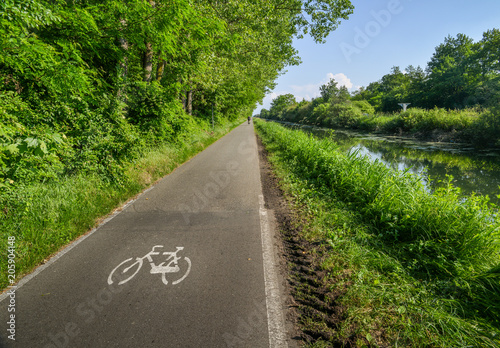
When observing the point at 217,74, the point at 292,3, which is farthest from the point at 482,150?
the point at 217,74

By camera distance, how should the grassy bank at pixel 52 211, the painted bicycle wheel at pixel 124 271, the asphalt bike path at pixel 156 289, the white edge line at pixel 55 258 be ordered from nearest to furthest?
the asphalt bike path at pixel 156 289 < the white edge line at pixel 55 258 < the painted bicycle wheel at pixel 124 271 < the grassy bank at pixel 52 211

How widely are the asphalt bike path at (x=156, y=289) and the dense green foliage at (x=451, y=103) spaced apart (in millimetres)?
19481

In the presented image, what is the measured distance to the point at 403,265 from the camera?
301 cm

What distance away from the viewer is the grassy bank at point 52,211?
9.82 feet

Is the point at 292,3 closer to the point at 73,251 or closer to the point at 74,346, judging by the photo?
the point at 73,251

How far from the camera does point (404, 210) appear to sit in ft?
12.2

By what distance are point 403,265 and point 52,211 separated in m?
5.54

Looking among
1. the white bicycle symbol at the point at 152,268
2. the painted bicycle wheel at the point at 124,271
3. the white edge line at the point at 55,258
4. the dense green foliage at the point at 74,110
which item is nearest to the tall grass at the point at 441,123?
the dense green foliage at the point at 74,110

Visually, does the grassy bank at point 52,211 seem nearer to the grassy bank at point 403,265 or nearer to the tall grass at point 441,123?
the grassy bank at point 403,265

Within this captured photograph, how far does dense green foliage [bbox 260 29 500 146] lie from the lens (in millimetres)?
16156

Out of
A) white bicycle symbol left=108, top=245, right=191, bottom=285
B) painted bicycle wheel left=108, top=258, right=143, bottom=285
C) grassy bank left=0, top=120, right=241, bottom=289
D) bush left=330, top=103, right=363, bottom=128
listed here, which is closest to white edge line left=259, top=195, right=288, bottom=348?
white bicycle symbol left=108, top=245, right=191, bottom=285

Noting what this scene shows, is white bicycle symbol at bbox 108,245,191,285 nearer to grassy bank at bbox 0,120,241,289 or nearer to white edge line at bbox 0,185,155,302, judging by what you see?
white edge line at bbox 0,185,155,302

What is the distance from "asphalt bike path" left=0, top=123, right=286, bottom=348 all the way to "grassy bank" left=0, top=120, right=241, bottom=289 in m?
0.22

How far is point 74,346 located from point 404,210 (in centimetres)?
469
